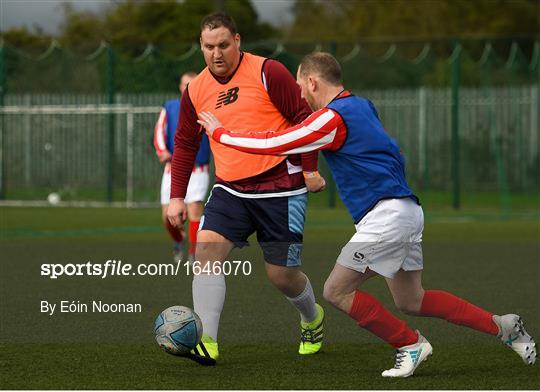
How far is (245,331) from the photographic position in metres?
8.57

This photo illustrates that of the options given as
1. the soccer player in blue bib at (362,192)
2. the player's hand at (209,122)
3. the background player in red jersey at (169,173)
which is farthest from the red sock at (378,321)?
the background player in red jersey at (169,173)

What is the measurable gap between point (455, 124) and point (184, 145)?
725 inches

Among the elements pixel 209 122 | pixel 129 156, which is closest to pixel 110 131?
pixel 129 156

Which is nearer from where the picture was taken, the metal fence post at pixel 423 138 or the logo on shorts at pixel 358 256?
the logo on shorts at pixel 358 256

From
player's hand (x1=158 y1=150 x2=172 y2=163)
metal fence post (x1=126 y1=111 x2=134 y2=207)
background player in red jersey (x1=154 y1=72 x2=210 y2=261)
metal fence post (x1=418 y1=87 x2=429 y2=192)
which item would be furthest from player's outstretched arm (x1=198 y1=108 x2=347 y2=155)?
metal fence post (x1=126 y1=111 x2=134 y2=207)

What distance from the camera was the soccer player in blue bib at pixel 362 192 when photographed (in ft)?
22.0

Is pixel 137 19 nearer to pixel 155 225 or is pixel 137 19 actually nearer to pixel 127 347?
pixel 155 225

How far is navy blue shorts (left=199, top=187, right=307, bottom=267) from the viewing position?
7.47m

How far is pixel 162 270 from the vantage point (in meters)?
12.9

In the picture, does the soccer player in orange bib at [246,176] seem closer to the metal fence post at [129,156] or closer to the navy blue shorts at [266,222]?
the navy blue shorts at [266,222]

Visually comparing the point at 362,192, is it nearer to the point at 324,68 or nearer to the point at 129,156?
the point at 324,68

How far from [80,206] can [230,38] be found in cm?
2024

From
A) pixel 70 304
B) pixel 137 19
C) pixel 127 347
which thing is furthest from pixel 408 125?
pixel 137 19

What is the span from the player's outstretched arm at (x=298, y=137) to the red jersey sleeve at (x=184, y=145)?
78 cm
